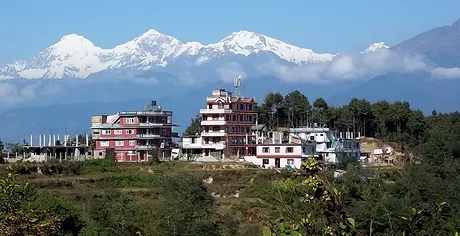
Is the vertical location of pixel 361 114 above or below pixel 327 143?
above

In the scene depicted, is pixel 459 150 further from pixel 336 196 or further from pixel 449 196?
pixel 336 196

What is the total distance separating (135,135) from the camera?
5019 centimetres

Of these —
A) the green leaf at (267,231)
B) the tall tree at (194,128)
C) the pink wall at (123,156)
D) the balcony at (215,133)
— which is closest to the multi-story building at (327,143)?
the balcony at (215,133)

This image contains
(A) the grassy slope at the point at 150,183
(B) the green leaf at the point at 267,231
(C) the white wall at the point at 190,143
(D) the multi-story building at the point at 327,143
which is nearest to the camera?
(B) the green leaf at the point at 267,231

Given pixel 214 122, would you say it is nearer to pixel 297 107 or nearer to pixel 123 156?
pixel 123 156

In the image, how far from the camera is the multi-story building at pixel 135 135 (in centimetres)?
5016

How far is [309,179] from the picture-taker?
3.98 metres

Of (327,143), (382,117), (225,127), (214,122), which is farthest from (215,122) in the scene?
(382,117)

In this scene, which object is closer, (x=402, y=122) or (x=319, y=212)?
(x=319, y=212)

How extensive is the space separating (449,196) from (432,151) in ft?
51.2

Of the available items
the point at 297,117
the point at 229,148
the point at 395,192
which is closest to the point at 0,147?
the point at 229,148

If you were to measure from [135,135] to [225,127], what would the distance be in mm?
6014

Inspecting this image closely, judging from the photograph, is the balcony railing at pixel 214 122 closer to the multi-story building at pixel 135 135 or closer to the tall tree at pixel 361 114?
the multi-story building at pixel 135 135

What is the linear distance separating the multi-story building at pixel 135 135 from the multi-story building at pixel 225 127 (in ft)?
9.31
